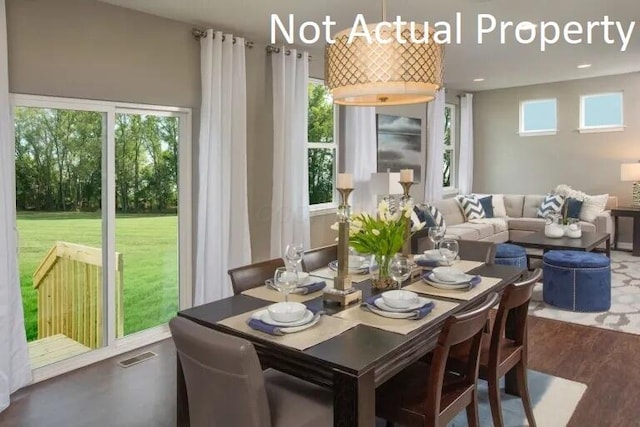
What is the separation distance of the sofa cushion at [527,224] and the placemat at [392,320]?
→ 5.56 meters

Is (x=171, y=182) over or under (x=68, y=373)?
over

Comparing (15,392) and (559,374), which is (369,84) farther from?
(15,392)

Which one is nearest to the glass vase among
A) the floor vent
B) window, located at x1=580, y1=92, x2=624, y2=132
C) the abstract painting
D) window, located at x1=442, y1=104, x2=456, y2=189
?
the floor vent

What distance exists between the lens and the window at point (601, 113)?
295 inches

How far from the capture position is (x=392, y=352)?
1.73 meters

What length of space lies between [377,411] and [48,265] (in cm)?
273

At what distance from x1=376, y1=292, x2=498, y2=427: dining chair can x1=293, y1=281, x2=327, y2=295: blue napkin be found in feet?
1.96

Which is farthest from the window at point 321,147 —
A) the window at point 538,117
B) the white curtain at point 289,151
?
the window at point 538,117

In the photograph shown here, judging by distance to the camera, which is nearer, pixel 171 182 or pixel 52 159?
pixel 52 159

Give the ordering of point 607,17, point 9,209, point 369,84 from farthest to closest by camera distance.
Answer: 1. point 607,17
2. point 9,209
3. point 369,84

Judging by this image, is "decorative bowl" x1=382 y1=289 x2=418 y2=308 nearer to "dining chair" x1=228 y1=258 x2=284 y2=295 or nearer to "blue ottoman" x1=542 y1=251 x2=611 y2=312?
"dining chair" x1=228 y1=258 x2=284 y2=295

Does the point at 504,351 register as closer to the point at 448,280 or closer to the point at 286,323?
the point at 448,280

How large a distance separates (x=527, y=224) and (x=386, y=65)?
584 centimetres

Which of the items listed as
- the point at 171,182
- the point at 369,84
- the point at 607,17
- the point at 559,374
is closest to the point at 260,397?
the point at 369,84
